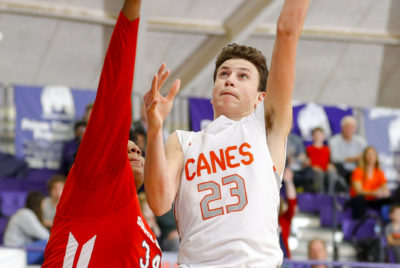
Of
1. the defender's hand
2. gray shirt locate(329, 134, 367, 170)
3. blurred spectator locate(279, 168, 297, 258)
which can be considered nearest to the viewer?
the defender's hand

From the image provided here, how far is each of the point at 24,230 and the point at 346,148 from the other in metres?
5.43

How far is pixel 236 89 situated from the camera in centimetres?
254

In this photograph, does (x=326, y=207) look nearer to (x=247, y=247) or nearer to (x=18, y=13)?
(x=18, y=13)

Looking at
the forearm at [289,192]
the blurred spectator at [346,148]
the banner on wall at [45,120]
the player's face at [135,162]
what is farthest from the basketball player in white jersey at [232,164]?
the banner on wall at [45,120]

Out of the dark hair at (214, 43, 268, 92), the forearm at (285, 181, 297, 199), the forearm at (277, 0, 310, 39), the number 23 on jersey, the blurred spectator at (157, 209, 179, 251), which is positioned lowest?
the blurred spectator at (157, 209, 179, 251)

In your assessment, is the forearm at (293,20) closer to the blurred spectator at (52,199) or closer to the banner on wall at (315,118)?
the blurred spectator at (52,199)

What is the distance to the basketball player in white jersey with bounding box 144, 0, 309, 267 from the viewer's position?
230cm

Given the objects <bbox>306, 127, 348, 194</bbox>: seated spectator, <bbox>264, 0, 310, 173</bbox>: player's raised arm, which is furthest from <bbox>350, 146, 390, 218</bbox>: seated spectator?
<bbox>264, 0, 310, 173</bbox>: player's raised arm

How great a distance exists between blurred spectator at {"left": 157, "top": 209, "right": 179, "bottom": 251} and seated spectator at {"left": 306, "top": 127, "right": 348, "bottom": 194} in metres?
3.01

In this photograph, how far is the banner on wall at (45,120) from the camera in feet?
32.9

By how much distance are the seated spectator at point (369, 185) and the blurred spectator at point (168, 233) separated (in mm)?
3000

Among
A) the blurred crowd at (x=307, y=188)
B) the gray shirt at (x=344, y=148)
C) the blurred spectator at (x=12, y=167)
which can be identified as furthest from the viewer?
the gray shirt at (x=344, y=148)

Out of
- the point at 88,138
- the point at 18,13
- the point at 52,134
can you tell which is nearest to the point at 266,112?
the point at 88,138

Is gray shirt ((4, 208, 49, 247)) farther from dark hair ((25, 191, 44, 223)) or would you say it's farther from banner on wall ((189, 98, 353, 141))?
banner on wall ((189, 98, 353, 141))
